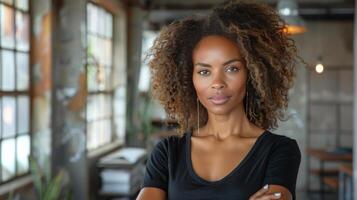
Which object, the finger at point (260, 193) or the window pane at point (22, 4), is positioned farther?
the window pane at point (22, 4)

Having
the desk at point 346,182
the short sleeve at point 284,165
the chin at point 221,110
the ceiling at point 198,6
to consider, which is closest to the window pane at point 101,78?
the ceiling at point 198,6

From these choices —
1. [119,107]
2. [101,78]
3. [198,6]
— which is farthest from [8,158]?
[198,6]

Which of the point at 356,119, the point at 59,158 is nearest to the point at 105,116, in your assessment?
the point at 59,158

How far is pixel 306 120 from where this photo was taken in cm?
815

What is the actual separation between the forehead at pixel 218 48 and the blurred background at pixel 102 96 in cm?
25

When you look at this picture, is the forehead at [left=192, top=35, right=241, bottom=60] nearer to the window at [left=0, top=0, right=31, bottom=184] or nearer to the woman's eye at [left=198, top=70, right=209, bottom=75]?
the woman's eye at [left=198, top=70, right=209, bottom=75]

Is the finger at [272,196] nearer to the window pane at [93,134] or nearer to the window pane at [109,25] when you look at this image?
the window pane at [93,134]

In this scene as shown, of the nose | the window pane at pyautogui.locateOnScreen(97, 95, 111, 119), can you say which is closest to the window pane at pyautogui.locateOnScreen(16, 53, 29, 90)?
the window pane at pyautogui.locateOnScreen(97, 95, 111, 119)

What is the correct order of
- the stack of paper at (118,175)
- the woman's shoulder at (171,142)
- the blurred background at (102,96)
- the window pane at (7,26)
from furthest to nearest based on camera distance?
1. the stack of paper at (118,175)
2. the blurred background at (102,96)
3. the window pane at (7,26)
4. the woman's shoulder at (171,142)

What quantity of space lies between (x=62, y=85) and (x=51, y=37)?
392 mm

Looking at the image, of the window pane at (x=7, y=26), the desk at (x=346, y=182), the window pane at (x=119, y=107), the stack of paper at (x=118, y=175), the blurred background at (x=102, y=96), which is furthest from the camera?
the window pane at (x=119, y=107)

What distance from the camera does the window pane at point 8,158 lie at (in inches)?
132

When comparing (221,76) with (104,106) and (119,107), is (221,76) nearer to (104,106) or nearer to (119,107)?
(104,106)

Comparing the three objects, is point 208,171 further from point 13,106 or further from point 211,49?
point 13,106
